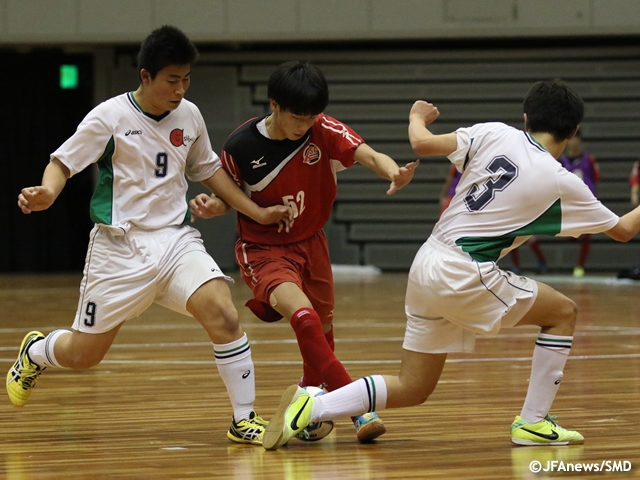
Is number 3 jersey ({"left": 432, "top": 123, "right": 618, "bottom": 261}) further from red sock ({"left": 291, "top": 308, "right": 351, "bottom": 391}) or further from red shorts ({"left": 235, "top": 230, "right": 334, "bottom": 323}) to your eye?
red shorts ({"left": 235, "top": 230, "right": 334, "bottom": 323})

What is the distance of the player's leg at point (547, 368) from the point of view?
130 inches

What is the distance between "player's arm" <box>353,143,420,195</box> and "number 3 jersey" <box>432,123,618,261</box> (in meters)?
0.17

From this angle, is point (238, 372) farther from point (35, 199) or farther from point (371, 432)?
point (35, 199)

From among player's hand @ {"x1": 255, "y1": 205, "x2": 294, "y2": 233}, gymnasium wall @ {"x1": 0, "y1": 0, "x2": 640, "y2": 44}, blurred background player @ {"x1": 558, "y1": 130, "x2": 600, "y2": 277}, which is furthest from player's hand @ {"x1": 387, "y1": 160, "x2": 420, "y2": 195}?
gymnasium wall @ {"x1": 0, "y1": 0, "x2": 640, "y2": 44}

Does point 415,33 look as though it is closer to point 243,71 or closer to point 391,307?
point 243,71

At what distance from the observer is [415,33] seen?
13.7 meters

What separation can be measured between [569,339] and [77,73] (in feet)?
45.5

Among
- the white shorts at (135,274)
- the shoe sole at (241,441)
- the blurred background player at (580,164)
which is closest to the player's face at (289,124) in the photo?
the white shorts at (135,274)

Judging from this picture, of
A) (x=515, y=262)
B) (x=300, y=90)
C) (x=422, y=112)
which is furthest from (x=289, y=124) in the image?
(x=515, y=262)

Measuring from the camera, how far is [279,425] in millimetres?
3277

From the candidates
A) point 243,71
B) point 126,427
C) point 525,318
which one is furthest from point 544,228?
point 243,71

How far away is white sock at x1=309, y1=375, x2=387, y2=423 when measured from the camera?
3.27 m

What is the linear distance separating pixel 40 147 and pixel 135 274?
13.0m

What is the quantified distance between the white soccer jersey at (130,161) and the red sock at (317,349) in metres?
0.66
